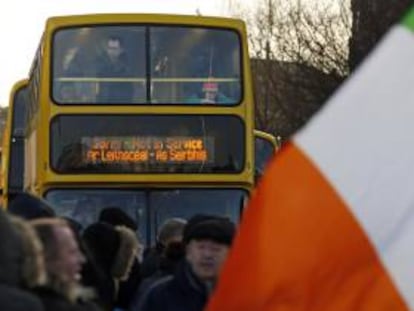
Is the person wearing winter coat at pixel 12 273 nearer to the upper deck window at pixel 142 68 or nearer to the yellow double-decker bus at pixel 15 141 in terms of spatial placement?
the upper deck window at pixel 142 68

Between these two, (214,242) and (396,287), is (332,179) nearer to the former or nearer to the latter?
(396,287)

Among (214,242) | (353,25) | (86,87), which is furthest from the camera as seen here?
(353,25)

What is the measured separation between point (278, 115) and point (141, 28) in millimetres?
30276

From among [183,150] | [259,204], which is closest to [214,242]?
[259,204]

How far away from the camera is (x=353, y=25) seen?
38656 mm

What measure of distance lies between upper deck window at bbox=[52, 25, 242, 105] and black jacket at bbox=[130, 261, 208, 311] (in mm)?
8147

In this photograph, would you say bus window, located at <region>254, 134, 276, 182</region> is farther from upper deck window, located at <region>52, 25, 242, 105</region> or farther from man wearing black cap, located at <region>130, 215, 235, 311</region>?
man wearing black cap, located at <region>130, 215, 235, 311</region>

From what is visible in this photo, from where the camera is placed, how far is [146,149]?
556 inches

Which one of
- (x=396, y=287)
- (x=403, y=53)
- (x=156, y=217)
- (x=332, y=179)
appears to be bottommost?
(x=156, y=217)

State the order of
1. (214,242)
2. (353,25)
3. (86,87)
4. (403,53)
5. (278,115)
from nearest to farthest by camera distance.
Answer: (403,53) < (214,242) < (86,87) < (353,25) < (278,115)

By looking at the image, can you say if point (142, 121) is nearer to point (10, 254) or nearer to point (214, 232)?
point (214, 232)

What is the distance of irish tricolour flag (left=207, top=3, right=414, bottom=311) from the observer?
3.28 meters

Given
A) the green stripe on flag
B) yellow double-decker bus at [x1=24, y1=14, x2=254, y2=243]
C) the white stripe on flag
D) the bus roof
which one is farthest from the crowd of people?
the bus roof

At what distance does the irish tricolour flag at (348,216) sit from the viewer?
3281 millimetres
